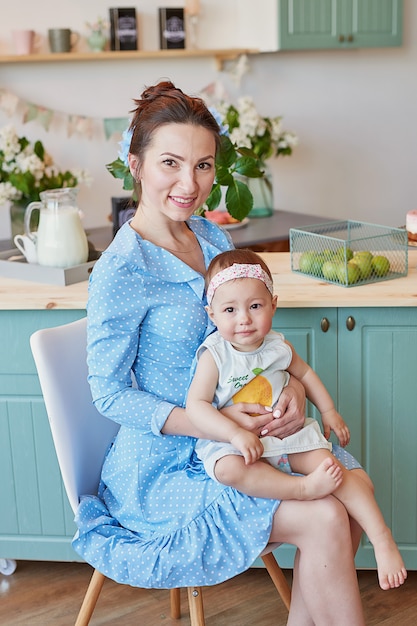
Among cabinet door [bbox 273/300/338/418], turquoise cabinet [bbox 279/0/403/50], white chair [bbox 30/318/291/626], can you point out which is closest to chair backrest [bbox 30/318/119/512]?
white chair [bbox 30/318/291/626]

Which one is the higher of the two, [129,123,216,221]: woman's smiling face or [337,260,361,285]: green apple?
[129,123,216,221]: woman's smiling face

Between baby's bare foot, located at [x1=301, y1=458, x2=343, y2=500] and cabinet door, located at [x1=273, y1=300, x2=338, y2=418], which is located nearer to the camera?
baby's bare foot, located at [x1=301, y1=458, x2=343, y2=500]

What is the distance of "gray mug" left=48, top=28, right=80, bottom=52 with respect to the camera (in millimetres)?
4027

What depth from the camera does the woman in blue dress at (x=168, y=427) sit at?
1818 mm

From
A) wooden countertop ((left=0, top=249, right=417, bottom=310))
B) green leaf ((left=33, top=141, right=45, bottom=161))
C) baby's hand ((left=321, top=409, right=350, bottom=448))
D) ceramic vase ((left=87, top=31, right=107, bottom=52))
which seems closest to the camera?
baby's hand ((left=321, top=409, right=350, bottom=448))

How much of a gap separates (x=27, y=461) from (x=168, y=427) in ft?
2.27

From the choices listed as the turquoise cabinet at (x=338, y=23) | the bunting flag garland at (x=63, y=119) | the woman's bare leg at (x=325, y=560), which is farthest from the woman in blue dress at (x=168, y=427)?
the turquoise cabinet at (x=338, y=23)

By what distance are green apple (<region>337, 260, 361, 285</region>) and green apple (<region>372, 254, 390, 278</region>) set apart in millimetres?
54

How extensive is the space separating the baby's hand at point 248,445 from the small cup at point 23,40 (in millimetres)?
2747

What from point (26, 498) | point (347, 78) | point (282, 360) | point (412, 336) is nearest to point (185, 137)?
point (282, 360)

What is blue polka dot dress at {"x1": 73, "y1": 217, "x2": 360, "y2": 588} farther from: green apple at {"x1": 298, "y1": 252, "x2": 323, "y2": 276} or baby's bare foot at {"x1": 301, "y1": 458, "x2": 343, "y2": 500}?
green apple at {"x1": 298, "y1": 252, "x2": 323, "y2": 276}

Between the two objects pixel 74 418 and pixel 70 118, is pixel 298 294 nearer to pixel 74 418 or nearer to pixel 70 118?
pixel 74 418

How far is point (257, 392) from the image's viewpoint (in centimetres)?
190

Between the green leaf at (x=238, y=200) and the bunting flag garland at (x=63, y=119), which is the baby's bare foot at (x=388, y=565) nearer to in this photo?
the green leaf at (x=238, y=200)
